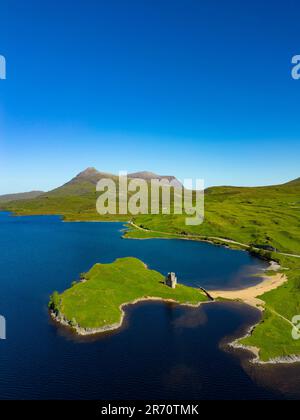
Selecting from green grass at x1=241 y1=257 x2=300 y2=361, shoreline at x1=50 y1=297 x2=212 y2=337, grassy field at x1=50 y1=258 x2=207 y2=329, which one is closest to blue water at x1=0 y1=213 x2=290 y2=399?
shoreline at x1=50 y1=297 x2=212 y2=337

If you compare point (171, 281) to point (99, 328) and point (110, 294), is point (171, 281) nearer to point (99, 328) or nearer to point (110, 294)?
point (110, 294)

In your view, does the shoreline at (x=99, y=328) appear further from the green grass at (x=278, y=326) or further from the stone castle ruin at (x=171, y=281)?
the green grass at (x=278, y=326)

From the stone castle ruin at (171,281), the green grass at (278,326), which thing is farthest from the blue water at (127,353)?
the stone castle ruin at (171,281)

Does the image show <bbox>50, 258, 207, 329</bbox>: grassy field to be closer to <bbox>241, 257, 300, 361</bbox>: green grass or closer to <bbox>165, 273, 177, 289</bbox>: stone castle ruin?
<bbox>165, 273, 177, 289</bbox>: stone castle ruin

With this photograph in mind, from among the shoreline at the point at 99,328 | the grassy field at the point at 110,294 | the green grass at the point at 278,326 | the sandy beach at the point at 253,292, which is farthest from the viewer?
the sandy beach at the point at 253,292

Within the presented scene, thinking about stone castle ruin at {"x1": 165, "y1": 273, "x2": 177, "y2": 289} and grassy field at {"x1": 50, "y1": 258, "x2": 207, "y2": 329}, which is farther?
stone castle ruin at {"x1": 165, "y1": 273, "x2": 177, "y2": 289}

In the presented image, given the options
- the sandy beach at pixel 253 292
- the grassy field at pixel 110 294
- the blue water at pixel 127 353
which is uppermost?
the grassy field at pixel 110 294

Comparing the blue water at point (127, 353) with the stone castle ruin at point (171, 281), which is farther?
the stone castle ruin at point (171, 281)

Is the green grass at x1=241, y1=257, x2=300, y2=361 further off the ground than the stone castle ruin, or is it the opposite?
the stone castle ruin

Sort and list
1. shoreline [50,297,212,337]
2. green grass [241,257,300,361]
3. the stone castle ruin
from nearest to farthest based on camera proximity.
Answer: green grass [241,257,300,361]
shoreline [50,297,212,337]
the stone castle ruin
